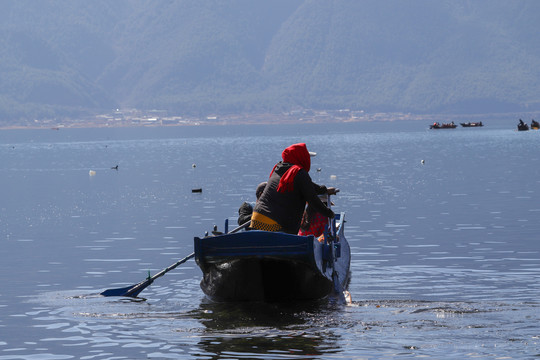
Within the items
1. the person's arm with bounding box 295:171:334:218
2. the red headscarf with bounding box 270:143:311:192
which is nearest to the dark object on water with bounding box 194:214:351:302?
the person's arm with bounding box 295:171:334:218

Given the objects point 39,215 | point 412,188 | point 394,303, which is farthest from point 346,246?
point 412,188

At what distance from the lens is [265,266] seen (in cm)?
2169

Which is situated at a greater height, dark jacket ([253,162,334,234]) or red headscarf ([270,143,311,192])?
red headscarf ([270,143,311,192])

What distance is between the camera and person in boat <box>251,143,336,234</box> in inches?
862

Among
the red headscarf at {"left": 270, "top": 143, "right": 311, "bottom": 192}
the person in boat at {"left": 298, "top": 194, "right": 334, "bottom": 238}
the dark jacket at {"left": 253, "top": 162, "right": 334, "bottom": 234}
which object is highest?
the red headscarf at {"left": 270, "top": 143, "right": 311, "bottom": 192}

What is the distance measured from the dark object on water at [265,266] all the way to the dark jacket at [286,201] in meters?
0.68

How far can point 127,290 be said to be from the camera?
24.8 metres

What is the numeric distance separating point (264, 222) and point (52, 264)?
34.7 feet

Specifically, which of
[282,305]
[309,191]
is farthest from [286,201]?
[282,305]

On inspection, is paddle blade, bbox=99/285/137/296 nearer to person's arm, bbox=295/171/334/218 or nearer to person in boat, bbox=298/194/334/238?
person in boat, bbox=298/194/334/238

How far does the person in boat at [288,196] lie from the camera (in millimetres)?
21906

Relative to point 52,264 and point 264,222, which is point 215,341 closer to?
point 264,222

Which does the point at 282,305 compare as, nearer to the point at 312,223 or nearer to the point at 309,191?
the point at 309,191

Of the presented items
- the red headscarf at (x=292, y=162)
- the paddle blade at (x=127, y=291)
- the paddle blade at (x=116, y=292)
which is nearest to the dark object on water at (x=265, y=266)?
the red headscarf at (x=292, y=162)
